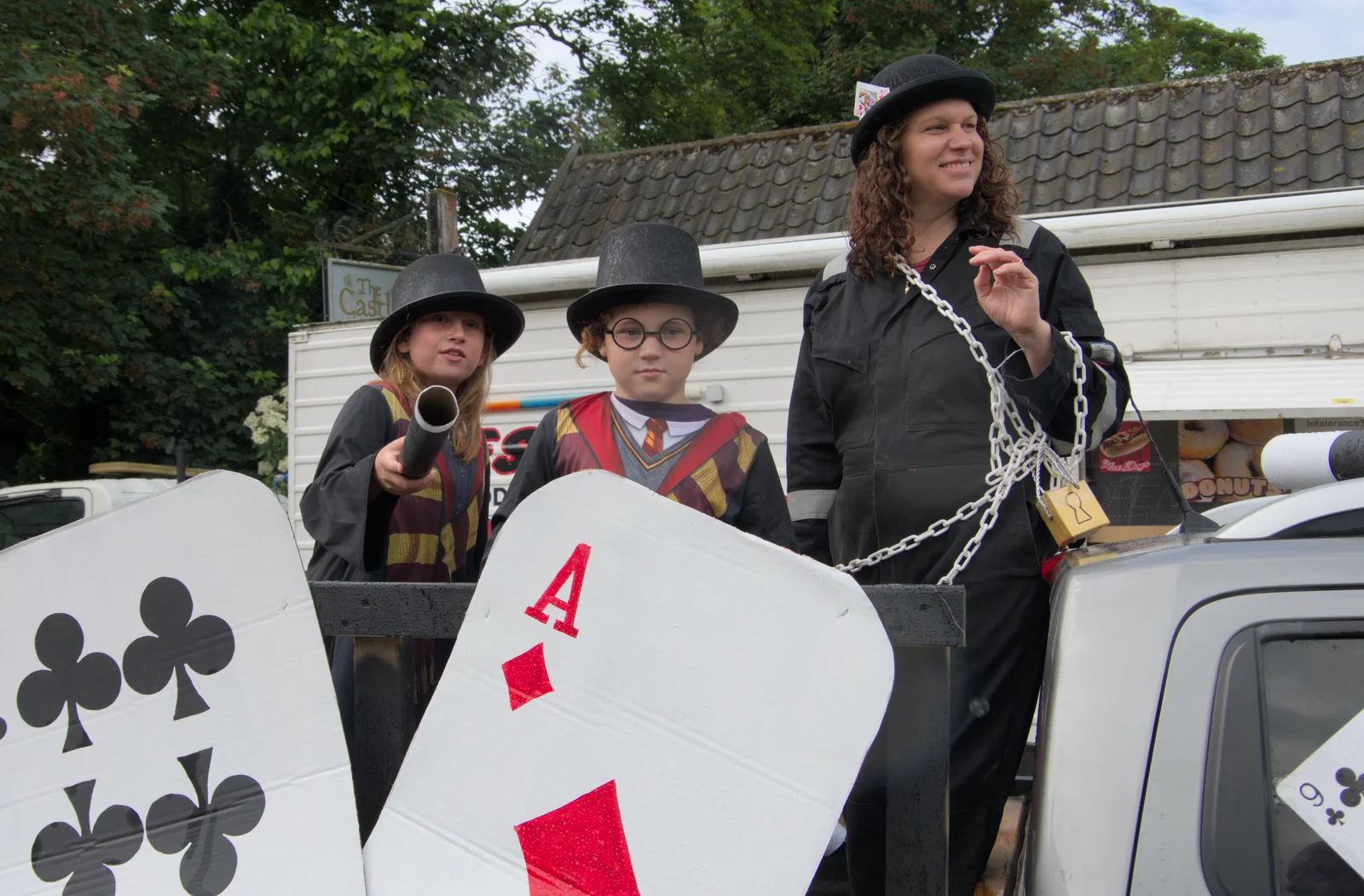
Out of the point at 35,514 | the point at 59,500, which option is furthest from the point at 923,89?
the point at 35,514

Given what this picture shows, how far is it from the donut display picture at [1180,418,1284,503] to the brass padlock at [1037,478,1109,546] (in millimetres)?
3628

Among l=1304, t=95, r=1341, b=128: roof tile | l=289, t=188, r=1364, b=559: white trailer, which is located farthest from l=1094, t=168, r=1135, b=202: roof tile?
l=289, t=188, r=1364, b=559: white trailer

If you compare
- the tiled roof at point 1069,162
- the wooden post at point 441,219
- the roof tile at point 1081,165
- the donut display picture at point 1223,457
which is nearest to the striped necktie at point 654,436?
the donut display picture at point 1223,457

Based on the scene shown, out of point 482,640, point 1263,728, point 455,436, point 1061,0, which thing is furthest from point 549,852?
point 1061,0

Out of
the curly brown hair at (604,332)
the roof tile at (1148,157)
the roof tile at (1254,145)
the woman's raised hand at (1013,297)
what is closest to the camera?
the woman's raised hand at (1013,297)

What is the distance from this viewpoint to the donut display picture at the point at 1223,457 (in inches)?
197

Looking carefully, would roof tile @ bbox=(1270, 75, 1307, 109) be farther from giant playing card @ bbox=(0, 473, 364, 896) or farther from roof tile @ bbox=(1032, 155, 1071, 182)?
giant playing card @ bbox=(0, 473, 364, 896)

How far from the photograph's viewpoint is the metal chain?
1.79 m

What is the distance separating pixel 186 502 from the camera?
1399 millimetres

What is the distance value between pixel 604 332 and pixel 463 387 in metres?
0.41

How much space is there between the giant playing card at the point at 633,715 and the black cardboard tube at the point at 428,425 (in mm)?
309

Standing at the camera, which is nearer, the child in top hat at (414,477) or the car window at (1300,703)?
→ the car window at (1300,703)

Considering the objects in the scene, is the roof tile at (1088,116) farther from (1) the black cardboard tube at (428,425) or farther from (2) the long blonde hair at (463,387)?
(1) the black cardboard tube at (428,425)

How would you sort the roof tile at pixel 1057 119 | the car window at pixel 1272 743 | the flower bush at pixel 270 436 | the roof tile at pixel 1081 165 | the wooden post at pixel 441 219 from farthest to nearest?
1. the flower bush at pixel 270 436
2. the wooden post at pixel 441 219
3. the roof tile at pixel 1057 119
4. the roof tile at pixel 1081 165
5. the car window at pixel 1272 743
